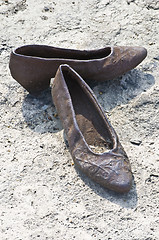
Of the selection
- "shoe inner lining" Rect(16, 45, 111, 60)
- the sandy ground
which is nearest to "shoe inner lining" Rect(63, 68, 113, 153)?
the sandy ground

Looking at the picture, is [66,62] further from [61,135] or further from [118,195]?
[118,195]

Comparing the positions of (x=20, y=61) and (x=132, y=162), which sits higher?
(x=20, y=61)

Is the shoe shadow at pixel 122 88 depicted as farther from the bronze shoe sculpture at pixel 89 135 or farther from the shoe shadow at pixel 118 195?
the shoe shadow at pixel 118 195

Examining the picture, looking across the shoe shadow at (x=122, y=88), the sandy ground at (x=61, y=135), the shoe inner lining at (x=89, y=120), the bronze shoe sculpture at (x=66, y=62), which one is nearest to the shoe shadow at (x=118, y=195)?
the sandy ground at (x=61, y=135)

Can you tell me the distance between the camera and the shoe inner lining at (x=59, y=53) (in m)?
3.01

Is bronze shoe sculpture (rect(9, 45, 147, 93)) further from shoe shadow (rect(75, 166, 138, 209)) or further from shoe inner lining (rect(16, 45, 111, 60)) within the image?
shoe shadow (rect(75, 166, 138, 209))

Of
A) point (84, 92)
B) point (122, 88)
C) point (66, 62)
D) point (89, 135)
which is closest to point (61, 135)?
point (89, 135)

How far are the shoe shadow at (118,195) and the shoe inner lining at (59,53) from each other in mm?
1061

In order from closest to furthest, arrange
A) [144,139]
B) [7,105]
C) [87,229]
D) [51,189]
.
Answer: [87,229]
[51,189]
[144,139]
[7,105]

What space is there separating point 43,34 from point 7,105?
885mm

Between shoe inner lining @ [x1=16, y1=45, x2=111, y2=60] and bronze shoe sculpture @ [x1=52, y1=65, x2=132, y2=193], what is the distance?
0.81 feet

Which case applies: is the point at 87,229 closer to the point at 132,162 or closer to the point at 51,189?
the point at 51,189

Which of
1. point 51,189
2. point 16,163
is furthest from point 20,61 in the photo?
point 51,189

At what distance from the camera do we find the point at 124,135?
2.78 meters
